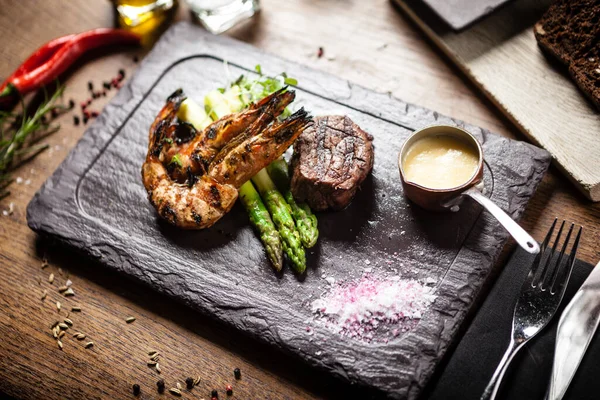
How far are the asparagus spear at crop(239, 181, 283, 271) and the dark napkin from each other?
1.18 meters

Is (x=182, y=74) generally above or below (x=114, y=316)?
above

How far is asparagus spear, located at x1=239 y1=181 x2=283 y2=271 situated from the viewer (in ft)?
12.0

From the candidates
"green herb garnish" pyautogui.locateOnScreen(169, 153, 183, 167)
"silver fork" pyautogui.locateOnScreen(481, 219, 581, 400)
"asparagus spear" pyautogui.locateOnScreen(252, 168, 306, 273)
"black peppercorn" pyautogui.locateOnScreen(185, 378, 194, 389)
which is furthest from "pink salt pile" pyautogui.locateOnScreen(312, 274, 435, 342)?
"green herb garnish" pyautogui.locateOnScreen(169, 153, 183, 167)

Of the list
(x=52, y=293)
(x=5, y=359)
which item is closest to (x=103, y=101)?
(x=52, y=293)

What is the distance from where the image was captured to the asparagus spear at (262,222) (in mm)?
3666

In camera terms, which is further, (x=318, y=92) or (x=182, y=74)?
(x=182, y=74)

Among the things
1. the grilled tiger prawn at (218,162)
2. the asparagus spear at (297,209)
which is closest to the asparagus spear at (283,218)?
the asparagus spear at (297,209)

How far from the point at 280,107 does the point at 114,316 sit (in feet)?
5.70

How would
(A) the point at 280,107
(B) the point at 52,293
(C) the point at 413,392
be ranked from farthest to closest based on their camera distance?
(B) the point at 52,293 → (A) the point at 280,107 → (C) the point at 413,392

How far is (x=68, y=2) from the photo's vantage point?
17.6 feet

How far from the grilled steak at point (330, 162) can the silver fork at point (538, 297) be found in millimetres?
1164

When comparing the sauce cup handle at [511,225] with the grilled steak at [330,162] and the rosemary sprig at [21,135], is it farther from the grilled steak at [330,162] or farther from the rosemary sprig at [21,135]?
the rosemary sprig at [21,135]

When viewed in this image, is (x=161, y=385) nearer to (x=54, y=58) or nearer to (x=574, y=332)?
(x=574, y=332)

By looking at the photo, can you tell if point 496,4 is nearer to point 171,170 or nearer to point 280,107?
point 280,107
